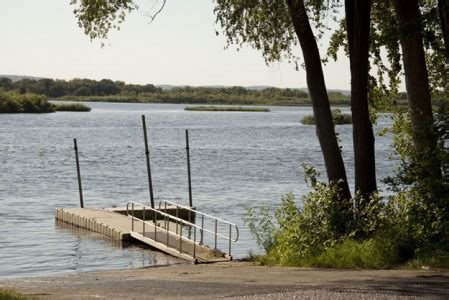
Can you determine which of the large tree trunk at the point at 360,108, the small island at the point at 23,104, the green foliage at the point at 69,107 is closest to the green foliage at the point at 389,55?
the large tree trunk at the point at 360,108

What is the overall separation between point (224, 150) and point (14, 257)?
5134 cm

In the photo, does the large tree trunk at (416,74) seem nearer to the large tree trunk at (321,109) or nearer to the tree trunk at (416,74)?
the tree trunk at (416,74)

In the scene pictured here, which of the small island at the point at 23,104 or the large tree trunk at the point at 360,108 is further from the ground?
the large tree trunk at the point at 360,108

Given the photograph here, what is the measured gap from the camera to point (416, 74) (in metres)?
18.7

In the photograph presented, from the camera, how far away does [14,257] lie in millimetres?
27328

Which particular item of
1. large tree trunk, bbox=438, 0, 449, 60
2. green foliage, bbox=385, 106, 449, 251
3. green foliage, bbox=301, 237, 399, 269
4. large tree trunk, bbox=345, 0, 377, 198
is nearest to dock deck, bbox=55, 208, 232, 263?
large tree trunk, bbox=345, 0, 377, 198

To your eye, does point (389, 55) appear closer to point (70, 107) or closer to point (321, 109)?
point (321, 109)

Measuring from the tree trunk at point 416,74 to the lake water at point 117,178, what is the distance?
27.4ft

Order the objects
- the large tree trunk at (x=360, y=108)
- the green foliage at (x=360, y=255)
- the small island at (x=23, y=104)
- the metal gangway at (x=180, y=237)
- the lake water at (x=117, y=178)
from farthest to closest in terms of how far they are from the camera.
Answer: the small island at (x=23, y=104), the lake water at (x=117, y=178), the metal gangway at (x=180, y=237), the large tree trunk at (x=360, y=108), the green foliage at (x=360, y=255)

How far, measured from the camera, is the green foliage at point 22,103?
136 m

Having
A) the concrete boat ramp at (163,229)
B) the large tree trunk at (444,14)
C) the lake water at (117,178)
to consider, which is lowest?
→ the lake water at (117,178)

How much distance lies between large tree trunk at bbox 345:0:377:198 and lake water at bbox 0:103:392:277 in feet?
21.5

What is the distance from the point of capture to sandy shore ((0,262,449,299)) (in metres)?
12.5

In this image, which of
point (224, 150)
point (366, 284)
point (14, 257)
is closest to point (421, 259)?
point (366, 284)
